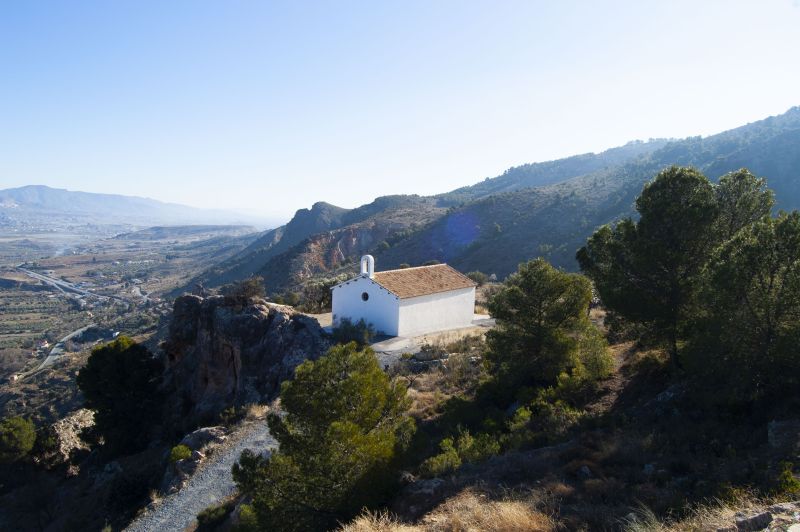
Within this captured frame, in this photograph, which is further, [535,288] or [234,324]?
[234,324]

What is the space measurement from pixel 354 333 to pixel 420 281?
5.19 metres

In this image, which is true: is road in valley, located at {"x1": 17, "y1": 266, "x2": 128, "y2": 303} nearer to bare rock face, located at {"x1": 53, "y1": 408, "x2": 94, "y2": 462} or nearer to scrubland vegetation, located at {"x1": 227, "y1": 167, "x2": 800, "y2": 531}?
bare rock face, located at {"x1": 53, "y1": 408, "x2": 94, "y2": 462}

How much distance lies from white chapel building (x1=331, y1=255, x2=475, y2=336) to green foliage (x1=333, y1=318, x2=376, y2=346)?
116cm

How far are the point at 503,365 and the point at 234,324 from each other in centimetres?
1250

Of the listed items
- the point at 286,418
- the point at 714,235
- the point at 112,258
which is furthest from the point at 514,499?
the point at 112,258

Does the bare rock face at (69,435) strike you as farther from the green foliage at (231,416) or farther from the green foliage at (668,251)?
the green foliage at (668,251)

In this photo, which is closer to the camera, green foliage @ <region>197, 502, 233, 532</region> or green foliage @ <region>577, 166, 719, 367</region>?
green foliage @ <region>577, 166, 719, 367</region>

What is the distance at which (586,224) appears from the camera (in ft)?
186

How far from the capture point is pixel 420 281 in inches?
1014

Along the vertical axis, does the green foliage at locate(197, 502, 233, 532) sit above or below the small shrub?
below

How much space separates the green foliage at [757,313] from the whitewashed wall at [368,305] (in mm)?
16117

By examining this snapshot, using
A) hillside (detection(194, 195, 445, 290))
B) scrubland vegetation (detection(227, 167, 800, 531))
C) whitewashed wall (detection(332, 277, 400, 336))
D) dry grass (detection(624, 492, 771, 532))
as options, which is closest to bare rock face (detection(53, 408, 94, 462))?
whitewashed wall (detection(332, 277, 400, 336))

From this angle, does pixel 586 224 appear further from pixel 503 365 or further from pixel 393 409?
pixel 393 409

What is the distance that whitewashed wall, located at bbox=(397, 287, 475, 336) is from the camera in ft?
79.2
